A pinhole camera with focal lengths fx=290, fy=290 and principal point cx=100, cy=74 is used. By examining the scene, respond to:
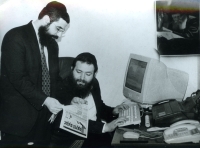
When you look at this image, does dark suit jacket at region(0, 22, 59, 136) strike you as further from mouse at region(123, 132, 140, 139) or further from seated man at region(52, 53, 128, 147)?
mouse at region(123, 132, 140, 139)

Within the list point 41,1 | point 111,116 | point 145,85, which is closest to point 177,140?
point 145,85

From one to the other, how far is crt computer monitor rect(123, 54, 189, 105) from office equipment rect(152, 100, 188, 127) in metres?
0.16

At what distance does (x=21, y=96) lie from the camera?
231 cm

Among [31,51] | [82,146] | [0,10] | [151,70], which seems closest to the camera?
[82,146]

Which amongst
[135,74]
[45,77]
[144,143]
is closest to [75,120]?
[45,77]

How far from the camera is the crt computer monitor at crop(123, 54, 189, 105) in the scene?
2.12 meters

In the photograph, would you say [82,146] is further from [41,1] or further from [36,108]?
[41,1]

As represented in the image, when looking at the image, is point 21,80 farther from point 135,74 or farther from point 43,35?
point 135,74

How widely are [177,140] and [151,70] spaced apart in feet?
2.01

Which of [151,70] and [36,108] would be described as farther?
[36,108]

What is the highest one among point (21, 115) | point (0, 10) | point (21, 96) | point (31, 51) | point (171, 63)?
point (0, 10)

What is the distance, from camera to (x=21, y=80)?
88.7 inches

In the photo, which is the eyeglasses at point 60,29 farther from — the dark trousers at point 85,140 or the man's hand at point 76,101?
the dark trousers at point 85,140

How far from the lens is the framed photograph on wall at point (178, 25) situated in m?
2.28
